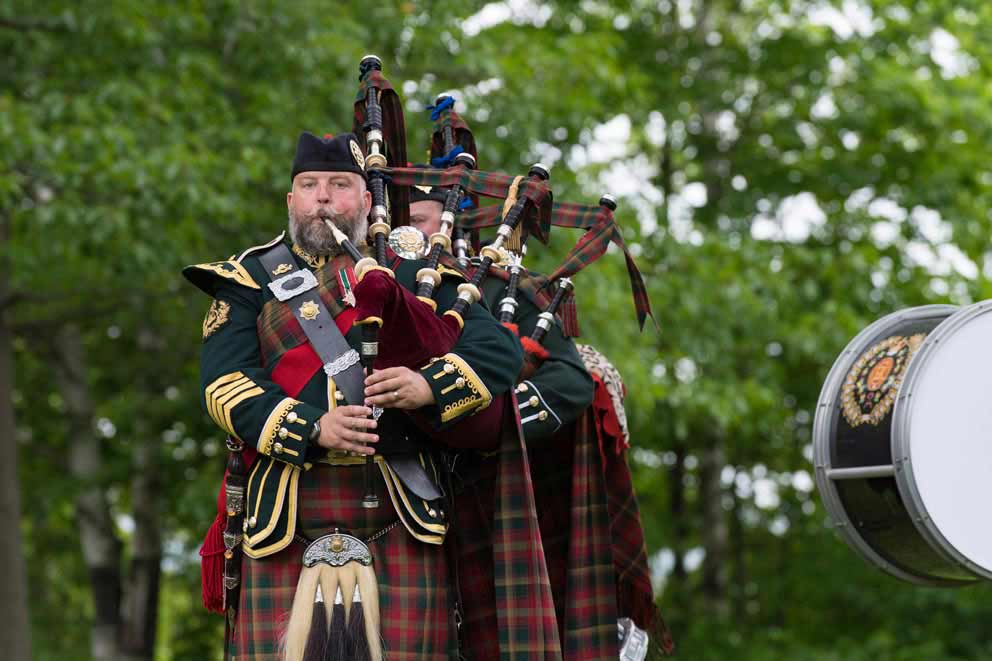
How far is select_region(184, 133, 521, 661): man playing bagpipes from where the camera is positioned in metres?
3.25

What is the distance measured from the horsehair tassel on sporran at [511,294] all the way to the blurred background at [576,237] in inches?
164

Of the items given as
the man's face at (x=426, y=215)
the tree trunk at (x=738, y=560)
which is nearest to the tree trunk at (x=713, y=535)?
the tree trunk at (x=738, y=560)

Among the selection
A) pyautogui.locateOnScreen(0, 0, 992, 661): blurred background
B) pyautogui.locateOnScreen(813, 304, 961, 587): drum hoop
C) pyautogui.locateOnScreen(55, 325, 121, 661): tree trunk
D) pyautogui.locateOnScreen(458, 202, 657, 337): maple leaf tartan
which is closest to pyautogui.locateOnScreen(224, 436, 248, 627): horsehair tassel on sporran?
pyautogui.locateOnScreen(458, 202, 657, 337): maple leaf tartan

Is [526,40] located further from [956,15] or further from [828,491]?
[828,491]

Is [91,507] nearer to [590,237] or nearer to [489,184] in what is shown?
[590,237]

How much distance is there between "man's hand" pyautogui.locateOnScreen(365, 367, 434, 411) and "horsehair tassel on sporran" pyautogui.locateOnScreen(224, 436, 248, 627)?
461 mm

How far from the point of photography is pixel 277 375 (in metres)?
3.46

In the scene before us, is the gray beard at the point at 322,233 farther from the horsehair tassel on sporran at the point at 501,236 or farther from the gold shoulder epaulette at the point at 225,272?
the horsehair tassel on sporran at the point at 501,236

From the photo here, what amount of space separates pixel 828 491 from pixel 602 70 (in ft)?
18.0

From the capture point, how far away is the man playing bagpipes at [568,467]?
3877mm

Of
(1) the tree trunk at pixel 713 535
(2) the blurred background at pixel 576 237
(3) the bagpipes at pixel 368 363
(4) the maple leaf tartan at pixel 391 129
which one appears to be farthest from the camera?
(1) the tree trunk at pixel 713 535

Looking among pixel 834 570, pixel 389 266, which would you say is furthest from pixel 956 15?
pixel 389 266

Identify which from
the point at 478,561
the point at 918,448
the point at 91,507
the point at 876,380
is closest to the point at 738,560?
the point at 91,507

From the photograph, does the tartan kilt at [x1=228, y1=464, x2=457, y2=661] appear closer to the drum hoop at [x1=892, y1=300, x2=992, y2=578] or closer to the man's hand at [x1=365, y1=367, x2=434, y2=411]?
the man's hand at [x1=365, y1=367, x2=434, y2=411]
